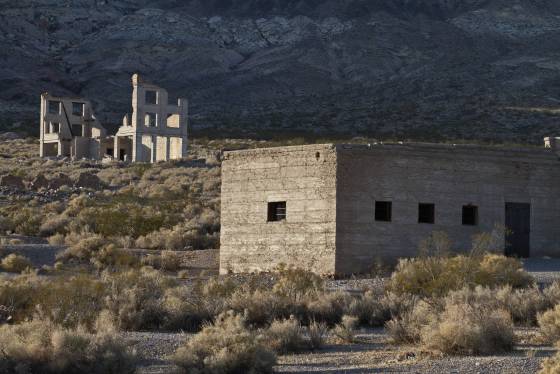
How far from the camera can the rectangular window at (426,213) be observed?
25.9m

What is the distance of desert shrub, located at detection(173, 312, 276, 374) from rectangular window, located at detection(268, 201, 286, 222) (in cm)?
1283

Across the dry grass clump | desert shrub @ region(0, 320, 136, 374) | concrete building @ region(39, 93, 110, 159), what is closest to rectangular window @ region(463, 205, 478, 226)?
the dry grass clump

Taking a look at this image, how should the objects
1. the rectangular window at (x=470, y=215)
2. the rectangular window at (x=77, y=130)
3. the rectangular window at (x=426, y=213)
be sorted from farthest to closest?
the rectangular window at (x=77, y=130)
the rectangular window at (x=470, y=215)
the rectangular window at (x=426, y=213)

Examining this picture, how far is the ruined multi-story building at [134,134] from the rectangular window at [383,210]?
3806cm

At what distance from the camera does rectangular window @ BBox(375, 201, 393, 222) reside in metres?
25.4

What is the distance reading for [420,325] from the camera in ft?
51.3

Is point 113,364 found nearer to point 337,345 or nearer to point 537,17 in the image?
point 337,345

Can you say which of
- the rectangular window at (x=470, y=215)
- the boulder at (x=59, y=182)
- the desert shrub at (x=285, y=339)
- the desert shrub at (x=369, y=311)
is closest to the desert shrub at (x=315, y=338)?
the desert shrub at (x=285, y=339)

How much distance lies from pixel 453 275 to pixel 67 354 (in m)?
9.33

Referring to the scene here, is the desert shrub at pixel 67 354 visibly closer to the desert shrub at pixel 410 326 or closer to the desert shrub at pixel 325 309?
the desert shrub at pixel 410 326

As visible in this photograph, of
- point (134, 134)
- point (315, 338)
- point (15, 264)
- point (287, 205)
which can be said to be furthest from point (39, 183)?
point (315, 338)

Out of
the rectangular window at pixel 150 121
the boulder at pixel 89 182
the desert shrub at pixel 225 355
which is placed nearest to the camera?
the desert shrub at pixel 225 355

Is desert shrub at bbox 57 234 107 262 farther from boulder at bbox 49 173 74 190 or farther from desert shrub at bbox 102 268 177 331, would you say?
boulder at bbox 49 173 74 190

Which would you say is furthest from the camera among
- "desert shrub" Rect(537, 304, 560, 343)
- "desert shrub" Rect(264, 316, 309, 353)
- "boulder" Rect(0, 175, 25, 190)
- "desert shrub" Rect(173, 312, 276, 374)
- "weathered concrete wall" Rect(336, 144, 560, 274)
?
"boulder" Rect(0, 175, 25, 190)
